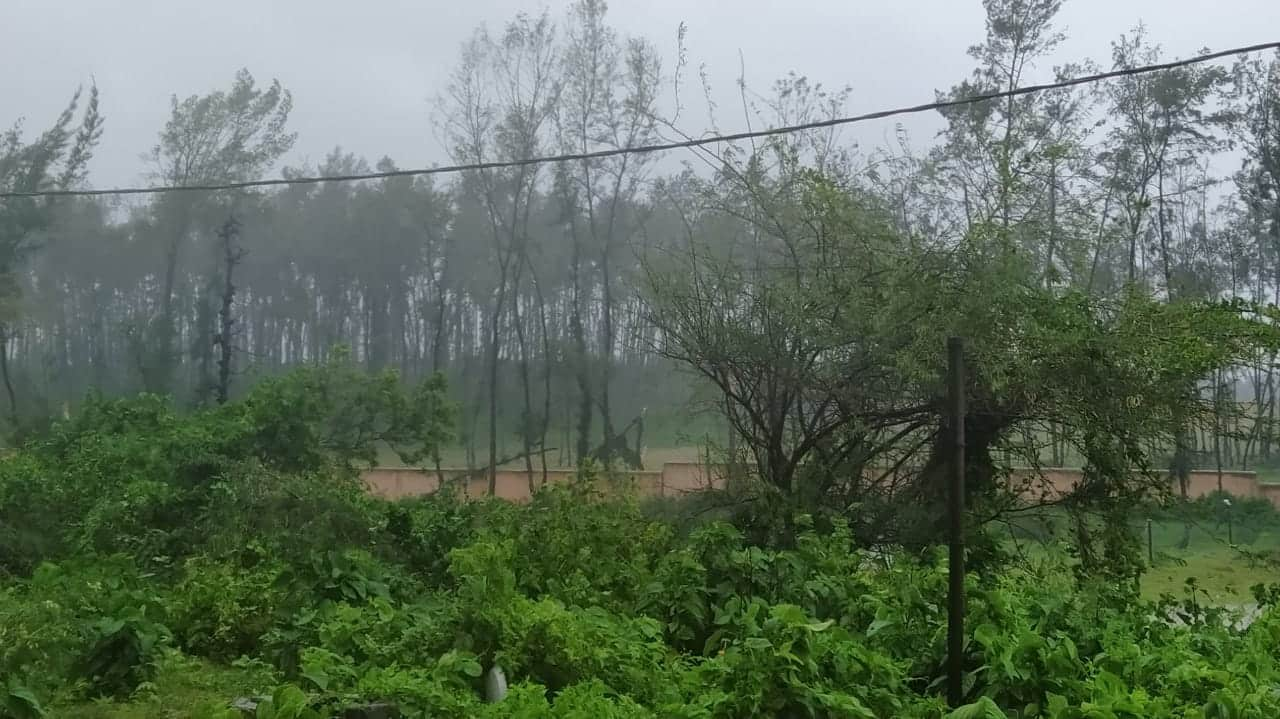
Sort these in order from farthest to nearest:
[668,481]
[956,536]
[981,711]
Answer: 1. [668,481]
2. [956,536]
3. [981,711]

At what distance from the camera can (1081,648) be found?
13.0ft

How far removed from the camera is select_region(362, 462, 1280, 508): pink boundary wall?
6914mm

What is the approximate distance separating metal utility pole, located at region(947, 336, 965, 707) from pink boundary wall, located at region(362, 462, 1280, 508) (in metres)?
3.42

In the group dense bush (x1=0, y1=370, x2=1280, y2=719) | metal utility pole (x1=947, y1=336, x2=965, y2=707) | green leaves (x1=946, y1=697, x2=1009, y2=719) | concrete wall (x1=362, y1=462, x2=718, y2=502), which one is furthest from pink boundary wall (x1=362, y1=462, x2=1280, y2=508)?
green leaves (x1=946, y1=697, x2=1009, y2=719)

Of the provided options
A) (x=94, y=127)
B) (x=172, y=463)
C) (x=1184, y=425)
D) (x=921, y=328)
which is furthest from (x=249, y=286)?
(x=1184, y=425)

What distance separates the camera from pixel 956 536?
3.68 m

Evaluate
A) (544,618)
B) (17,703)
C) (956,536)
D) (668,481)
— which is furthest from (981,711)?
(668,481)

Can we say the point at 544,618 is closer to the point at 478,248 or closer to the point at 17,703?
the point at 17,703

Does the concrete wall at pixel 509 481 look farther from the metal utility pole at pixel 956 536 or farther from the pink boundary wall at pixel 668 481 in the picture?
the metal utility pole at pixel 956 536

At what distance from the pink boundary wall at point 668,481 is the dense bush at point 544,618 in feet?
2.10

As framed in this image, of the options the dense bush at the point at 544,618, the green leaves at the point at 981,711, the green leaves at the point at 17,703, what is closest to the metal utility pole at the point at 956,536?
the dense bush at the point at 544,618

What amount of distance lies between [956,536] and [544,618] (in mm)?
1607

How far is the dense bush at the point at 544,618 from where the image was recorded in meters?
3.51

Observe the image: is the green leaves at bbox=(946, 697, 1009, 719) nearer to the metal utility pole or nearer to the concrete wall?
the metal utility pole
